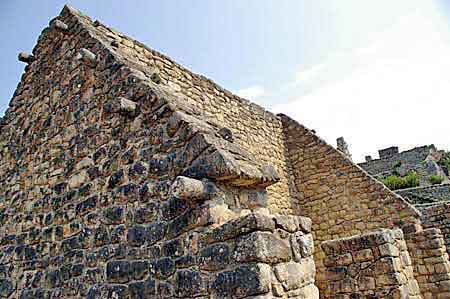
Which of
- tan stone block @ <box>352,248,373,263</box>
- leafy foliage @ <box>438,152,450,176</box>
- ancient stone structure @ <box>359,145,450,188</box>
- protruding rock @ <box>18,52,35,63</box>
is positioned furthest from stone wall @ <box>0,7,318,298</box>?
leafy foliage @ <box>438,152,450,176</box>

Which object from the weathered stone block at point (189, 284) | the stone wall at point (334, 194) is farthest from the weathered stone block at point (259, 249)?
the stone wall at point (334, 194)

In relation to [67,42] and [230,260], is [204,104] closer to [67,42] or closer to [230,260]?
[67,42]

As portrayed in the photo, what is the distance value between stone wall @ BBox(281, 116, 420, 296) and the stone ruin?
4.90 ft

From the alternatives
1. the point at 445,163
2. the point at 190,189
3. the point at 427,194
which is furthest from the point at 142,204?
the point at 445,163

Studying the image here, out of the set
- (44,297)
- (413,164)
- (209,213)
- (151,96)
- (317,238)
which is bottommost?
(44,297)

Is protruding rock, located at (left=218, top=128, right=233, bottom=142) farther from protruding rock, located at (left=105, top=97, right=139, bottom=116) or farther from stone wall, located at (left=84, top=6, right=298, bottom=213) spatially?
stone wall, located at (left=84, top=6, right=298, bottom=213)

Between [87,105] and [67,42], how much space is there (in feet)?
5.16

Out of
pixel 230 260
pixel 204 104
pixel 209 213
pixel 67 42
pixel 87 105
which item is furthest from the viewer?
pixel 204 104

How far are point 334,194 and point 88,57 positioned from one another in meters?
6.68

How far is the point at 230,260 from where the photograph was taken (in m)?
2.53

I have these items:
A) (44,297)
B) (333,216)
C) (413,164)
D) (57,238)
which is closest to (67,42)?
(57,238)

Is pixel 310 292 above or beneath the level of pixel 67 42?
beneath

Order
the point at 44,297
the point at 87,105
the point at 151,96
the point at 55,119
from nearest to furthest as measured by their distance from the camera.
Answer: the point at 151,96
the point at 44,297
the point at 87,105
the point at 55,119

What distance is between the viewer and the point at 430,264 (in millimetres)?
5766
